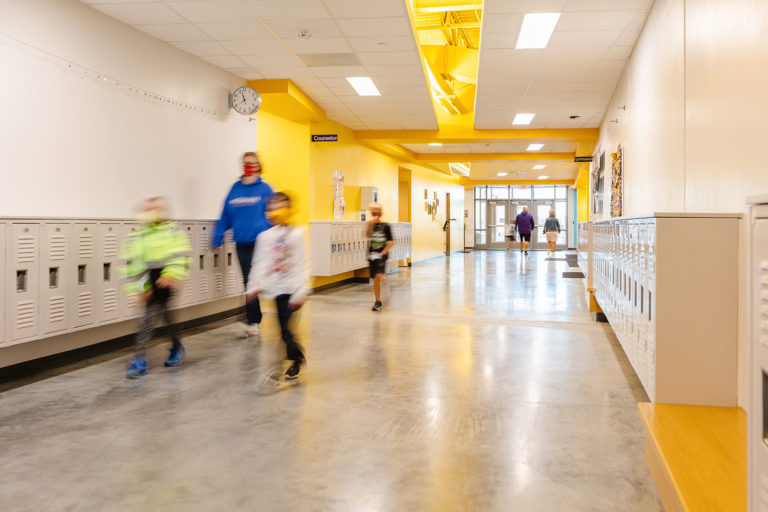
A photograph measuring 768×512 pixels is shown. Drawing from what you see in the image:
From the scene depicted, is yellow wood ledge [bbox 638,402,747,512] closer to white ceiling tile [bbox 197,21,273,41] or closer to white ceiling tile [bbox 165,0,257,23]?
white ceiling tile [bbox 165,0,257,23]

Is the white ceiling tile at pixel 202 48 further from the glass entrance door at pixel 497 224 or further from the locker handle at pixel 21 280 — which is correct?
the glass entrance door at pixel 497 224

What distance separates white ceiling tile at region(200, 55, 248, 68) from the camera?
709cm

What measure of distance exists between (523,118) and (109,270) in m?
8.30

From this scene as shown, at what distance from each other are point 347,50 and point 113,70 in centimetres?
260

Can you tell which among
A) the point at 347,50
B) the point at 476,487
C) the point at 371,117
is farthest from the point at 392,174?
the point at 476,487

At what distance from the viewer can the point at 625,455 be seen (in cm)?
276

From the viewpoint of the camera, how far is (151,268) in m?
4.27

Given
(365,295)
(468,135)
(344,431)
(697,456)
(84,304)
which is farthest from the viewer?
(468,135)

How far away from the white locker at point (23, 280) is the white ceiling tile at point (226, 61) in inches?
140

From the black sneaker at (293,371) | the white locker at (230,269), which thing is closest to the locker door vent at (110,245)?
the white locker at (230,269)

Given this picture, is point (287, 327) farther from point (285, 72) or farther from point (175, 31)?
point (285, 72)

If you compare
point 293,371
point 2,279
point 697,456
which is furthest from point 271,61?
point 697,456

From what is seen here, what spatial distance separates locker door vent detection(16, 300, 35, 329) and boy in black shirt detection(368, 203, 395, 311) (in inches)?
161

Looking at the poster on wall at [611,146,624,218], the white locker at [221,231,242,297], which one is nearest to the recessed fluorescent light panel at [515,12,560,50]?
the poster on wall at [611,146,624,218]
